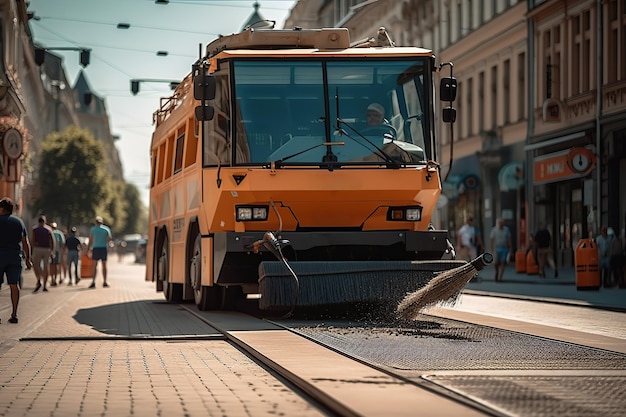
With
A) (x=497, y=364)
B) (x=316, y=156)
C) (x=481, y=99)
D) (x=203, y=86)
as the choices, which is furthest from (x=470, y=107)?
(x=497, y=364)

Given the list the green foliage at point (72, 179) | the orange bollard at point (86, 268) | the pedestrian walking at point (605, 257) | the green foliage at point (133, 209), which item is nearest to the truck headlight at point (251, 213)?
the pedestrian walking at point (605, 257)

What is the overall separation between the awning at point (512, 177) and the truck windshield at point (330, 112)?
30806 millimetres

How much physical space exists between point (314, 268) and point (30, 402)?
7650mm

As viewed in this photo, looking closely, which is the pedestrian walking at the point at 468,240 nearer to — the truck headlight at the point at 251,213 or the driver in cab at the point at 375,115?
the driver in cab at the point at 375,115

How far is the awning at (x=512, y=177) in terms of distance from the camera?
4844 centimetres

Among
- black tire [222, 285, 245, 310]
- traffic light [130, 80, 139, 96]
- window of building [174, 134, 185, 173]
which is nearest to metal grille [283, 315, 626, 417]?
black tire [222, 285, 245, 310]

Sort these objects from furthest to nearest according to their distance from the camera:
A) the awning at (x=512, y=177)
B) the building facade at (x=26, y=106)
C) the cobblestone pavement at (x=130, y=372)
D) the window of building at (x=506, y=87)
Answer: the window of building at (x=506, y=87)
the awning at (x=512, y=177)
the building facade at (x=26, y=106)
the cobblestone pavement at (x=130, y=372)

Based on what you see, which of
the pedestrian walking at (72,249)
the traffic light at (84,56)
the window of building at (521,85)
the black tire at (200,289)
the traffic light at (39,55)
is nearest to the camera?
the black tire at (200,289)

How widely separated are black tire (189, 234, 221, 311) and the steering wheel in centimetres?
309

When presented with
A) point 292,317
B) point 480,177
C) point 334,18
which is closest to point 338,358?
point 292,317

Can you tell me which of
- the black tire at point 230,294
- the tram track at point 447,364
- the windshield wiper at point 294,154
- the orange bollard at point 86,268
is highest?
the windshield wiper at point 294,154

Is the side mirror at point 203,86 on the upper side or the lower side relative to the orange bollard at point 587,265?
upper

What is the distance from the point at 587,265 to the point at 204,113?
566 inches

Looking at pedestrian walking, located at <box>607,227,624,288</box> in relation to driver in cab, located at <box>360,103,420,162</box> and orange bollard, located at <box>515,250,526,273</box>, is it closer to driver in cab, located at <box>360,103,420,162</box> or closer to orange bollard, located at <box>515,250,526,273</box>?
orange bollard, located at <box>515,250,526,273</box>
